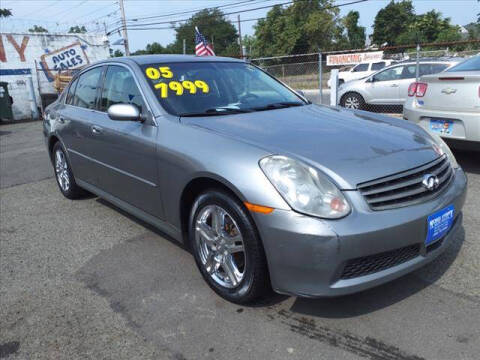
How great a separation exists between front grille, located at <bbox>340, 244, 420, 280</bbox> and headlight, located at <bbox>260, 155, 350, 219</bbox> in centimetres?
29

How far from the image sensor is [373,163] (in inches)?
96.7

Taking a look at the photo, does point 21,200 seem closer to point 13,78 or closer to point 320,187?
point 320,187

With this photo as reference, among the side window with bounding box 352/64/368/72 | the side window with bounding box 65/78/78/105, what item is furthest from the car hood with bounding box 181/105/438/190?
the side window with bounding box 352/64/368/72

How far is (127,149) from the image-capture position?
3.46m

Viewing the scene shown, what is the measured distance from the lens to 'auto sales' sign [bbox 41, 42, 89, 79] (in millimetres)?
19406

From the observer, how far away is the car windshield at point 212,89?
333 centimetres

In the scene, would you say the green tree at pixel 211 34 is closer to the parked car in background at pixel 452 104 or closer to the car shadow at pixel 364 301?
the parked car in background at pixel 452 104

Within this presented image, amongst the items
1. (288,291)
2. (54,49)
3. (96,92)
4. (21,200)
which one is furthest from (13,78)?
(288,291)

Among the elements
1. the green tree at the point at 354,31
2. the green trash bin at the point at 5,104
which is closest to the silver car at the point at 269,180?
the green trash bin at the point at 5,104

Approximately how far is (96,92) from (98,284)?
1993 mm

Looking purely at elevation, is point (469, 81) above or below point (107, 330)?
above

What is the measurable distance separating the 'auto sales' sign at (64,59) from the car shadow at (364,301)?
18735 millimetres

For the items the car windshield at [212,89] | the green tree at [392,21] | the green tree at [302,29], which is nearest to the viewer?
the car windshield at [212,89]

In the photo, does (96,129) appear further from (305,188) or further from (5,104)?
(5,104)
